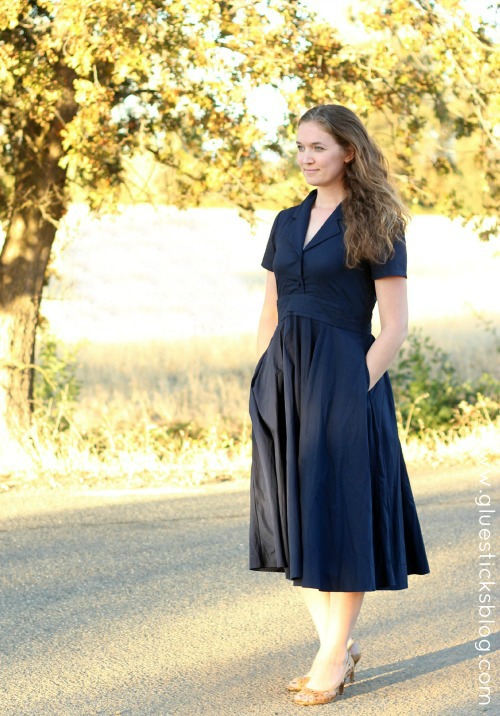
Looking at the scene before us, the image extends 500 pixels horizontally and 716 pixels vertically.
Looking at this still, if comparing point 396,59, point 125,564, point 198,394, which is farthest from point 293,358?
point 198,394

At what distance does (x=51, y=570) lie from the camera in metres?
5.69

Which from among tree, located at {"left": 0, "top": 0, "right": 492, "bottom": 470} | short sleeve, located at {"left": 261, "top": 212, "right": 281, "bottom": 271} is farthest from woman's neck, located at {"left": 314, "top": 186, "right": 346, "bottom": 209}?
tree, located at {"left": 0, "top": 0, "right": 492, "bottom": 470}

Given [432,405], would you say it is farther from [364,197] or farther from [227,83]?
[364,197]

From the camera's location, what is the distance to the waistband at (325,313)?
155 inches

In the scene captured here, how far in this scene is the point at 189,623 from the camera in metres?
4.83

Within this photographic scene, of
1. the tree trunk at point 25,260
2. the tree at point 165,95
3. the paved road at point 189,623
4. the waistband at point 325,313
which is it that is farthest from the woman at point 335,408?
the tree trunk at point 25,260

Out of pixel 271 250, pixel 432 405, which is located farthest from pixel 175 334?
pixel 271 250

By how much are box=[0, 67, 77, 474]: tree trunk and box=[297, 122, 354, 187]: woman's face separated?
576 centimetres

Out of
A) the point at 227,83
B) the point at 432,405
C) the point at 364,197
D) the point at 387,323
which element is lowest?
the point at 432,405

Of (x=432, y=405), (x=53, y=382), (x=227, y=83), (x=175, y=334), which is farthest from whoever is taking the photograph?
(x=175, y=334)

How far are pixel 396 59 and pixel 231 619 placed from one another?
14.5ft

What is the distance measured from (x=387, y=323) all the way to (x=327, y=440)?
44cm

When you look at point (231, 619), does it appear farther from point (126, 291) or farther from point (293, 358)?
point (126, 291)

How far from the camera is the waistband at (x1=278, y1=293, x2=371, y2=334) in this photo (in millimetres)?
3926
